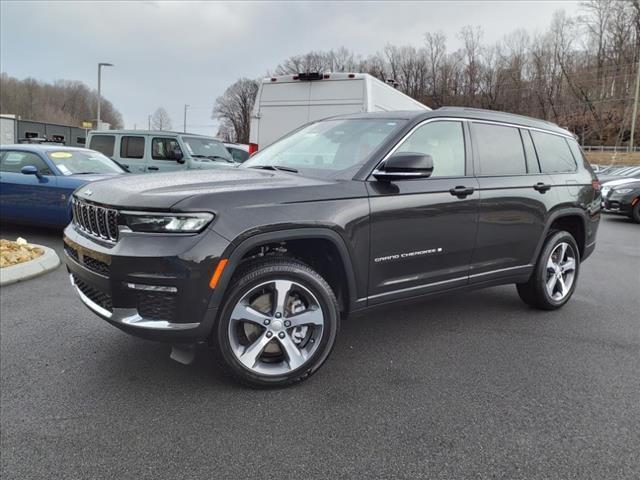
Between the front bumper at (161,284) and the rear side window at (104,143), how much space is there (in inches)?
393

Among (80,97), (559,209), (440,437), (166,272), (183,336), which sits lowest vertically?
(440,437)

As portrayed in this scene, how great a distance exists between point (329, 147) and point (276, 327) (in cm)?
153

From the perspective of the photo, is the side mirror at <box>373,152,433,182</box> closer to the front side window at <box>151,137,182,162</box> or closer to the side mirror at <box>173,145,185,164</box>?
the side mirror at <box>173,145,185,164</box>

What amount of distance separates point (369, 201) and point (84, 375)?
84.6 inches

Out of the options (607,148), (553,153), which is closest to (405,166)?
(553,153)

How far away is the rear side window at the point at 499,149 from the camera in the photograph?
396 cm

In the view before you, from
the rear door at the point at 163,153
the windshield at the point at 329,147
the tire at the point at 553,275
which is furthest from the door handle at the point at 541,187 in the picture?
the rear door at the point at 163,153

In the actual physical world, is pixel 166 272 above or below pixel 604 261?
above

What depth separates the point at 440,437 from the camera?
2.51 metres

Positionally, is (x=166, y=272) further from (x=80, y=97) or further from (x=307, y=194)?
(x=80, y=97)

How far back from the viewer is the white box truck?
31.1ft

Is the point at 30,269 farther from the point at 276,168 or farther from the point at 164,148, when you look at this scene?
the point at 164,148

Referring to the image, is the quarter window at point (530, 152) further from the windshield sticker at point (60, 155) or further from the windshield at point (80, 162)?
the windshield sticker at point (60, 155)

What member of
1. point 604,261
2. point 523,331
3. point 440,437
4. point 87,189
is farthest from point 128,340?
point 604,261
